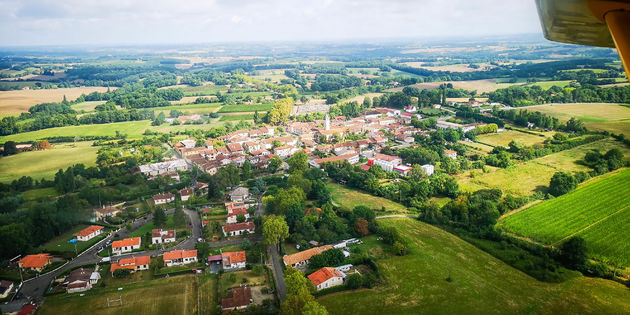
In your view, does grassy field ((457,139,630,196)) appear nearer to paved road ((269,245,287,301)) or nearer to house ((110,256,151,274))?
paved road ((269,245,287,301))

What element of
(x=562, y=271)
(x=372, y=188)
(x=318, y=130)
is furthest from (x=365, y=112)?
(x=562, y=271)

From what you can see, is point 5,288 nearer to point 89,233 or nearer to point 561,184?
point 89,233

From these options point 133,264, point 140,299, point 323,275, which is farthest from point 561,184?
point 133,264

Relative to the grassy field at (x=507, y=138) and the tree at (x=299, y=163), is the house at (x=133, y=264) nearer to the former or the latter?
the tree at (x=299, y=163)

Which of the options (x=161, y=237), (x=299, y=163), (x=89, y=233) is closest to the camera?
(x=161, y=237)

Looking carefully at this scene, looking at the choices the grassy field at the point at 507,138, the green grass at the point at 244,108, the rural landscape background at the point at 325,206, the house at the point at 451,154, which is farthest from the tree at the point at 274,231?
the green grass at the point at 244,108

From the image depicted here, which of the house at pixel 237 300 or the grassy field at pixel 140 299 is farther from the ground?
the house at pixel 237 300
